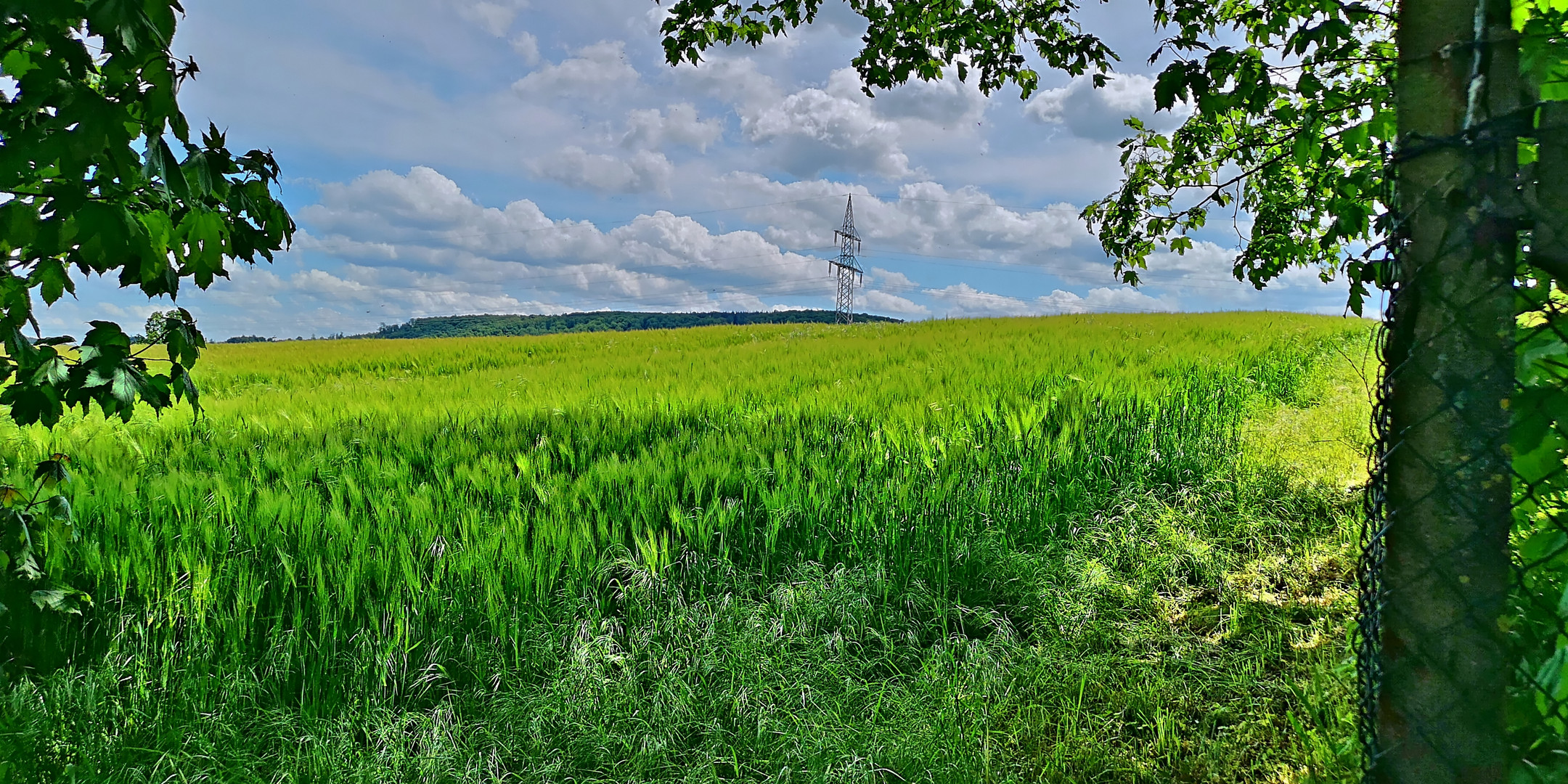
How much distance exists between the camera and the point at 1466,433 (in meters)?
1.39

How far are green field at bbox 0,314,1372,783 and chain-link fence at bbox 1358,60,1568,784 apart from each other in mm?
873

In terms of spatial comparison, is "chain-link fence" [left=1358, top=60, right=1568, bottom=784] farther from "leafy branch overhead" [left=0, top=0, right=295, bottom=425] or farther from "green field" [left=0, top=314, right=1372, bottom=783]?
"leafy branch overhead" [left=0, top=0, right=295, bottom=425]

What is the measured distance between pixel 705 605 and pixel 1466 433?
2.68 m

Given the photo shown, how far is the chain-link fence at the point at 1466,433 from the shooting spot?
137 centimetres

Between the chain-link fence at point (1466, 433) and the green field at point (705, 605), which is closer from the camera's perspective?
the chain-link fence at point (1466, 433)

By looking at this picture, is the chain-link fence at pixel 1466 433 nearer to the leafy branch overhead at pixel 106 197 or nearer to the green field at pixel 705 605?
the green field at pixel 705 605

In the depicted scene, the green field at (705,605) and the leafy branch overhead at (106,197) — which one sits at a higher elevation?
the leafy branch overhead at (106,197)

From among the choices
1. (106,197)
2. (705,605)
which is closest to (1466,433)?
(705,605)

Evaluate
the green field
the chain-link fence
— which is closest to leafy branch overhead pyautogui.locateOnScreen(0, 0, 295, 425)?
the green field

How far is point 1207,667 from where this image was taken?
285 centimetres

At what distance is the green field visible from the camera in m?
2.30

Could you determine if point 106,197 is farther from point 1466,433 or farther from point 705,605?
point 1466,433

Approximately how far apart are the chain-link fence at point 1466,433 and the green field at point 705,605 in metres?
0.87

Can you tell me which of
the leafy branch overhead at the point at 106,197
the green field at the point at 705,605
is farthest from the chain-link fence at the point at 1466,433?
the leafy branch overhead at the point at 106,197
